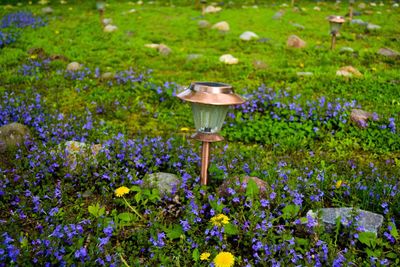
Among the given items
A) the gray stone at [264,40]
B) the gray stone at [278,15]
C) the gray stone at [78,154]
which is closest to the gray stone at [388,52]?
the gray stone at [264,40]

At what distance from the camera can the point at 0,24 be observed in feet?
45.5

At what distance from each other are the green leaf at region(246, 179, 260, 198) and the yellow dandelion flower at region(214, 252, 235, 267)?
80cm

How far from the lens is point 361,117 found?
668cm

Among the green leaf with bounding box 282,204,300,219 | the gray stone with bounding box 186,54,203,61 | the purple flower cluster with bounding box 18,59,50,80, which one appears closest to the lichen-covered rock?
the gray stone with bounding box 186,54,203,61

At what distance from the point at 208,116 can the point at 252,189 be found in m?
0.85

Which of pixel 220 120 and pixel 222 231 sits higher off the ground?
pixel 220 120

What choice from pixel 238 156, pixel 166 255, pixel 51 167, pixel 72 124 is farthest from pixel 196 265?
pixel 72 124

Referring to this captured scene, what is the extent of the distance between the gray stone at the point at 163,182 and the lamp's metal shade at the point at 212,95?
3.32ft

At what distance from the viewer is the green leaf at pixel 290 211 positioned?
377 cm

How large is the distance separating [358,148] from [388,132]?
591 mm

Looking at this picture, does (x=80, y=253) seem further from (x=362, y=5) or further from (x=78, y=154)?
(x=362, y=5)

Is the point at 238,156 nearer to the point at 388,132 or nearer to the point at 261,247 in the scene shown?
the point at 261,247

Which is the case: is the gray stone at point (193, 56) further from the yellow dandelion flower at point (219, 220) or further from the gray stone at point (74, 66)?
the yellow dandelion flower at point (219, 220)

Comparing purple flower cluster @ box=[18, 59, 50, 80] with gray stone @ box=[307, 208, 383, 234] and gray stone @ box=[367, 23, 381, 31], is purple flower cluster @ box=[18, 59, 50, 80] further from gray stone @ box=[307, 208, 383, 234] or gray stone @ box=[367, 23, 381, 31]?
gray stone @ box=[367, 23, 381, 31]
